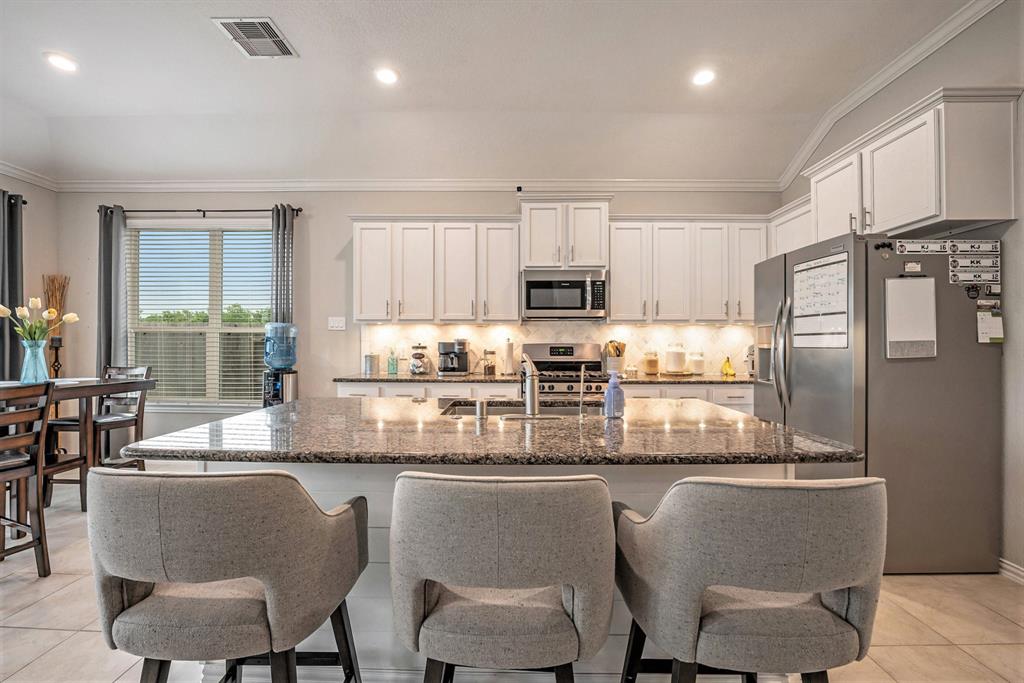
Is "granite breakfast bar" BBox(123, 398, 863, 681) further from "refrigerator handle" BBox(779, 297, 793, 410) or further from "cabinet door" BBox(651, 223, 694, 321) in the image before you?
"cabinet door" BBox(651, 223, 694, 321)

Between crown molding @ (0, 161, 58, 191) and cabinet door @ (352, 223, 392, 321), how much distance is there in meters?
3.05

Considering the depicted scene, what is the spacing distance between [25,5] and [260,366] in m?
3.11

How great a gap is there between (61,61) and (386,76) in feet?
7.62

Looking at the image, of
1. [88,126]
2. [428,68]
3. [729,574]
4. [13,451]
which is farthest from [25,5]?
[729,574]

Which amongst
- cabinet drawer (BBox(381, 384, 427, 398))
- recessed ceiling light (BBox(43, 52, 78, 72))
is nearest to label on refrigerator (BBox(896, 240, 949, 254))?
cabinet drawer (BBox(381, 384, 427, 398))

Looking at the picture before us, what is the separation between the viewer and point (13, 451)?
9.37 feet

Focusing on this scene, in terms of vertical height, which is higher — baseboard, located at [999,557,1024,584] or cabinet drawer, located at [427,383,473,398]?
cabinet drawer, located at [427,383,473,398]

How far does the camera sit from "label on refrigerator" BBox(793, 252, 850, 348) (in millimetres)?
2834

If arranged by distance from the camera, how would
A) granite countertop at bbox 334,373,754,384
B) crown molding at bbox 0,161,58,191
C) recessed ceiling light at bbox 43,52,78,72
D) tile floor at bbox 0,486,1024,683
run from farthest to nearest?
crown molding at bbox 0,161,58,191 → granite countertop at bbox 334,373,754,384 → recessed ceiling light at bbox 43,52,78,72 → tile floor at bbox 0,486,1024,683

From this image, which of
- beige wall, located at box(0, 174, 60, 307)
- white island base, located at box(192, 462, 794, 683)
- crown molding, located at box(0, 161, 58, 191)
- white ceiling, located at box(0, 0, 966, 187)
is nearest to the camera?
white island base, located at box(192, 462, 794, 683)

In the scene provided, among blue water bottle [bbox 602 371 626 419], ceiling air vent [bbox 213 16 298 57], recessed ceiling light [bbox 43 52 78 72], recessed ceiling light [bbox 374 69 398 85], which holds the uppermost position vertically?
recessed ceiling light [bbox 43 52 78 72]

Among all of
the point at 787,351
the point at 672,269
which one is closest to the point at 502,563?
the point at 787,351

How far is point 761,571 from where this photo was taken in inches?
42.5

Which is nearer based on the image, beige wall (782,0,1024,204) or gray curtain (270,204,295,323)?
beige wall (782,0,1024,204)
